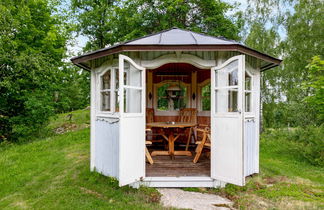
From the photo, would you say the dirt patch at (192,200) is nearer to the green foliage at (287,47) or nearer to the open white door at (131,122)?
the open white door at (131,122)

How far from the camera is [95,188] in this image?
3463 millimetres

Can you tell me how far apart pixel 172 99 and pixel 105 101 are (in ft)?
9.51

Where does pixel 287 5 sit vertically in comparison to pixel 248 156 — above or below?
above

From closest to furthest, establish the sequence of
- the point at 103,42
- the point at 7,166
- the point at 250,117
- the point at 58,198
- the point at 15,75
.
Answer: the point at 58,198 < the point at 250,117 < the point at 7,166 < the point at 15,75 < the point at 103,42

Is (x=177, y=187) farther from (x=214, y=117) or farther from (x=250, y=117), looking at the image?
(x=250, y=117)

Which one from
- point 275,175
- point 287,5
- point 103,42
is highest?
point 287,5

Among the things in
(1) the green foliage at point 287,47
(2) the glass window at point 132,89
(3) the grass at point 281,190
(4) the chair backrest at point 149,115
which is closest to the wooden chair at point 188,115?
(4) the chair backrest at point 149,115

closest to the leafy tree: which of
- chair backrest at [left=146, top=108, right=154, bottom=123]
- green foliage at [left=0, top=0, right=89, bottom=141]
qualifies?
green foliage at [left=0, top=0, right=89, bottom=141]

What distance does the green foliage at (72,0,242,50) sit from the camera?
9.84 meters

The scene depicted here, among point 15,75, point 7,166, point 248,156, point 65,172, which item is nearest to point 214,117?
point 248,156

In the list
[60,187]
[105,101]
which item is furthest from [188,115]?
[60,187]

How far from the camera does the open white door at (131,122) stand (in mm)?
2945

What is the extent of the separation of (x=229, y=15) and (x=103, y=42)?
22.5 ft

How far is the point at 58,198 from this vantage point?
3.13 m
